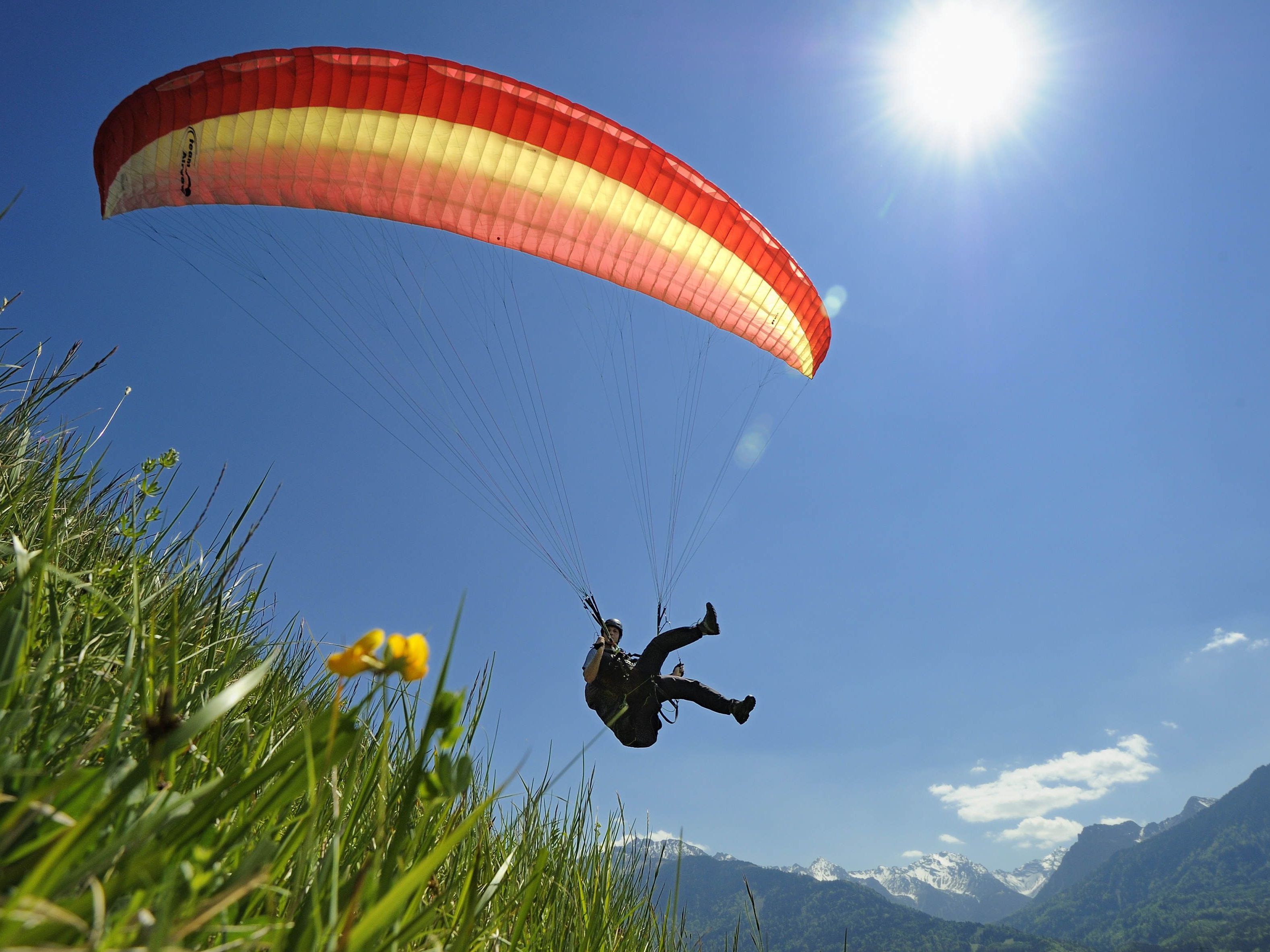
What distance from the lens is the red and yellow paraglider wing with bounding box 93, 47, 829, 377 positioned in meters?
7.46

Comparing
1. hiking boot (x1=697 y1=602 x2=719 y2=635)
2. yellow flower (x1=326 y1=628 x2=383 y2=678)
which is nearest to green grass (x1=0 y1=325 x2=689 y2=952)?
yellow flower (x1=326 y1=628 x2=383 y2=678)

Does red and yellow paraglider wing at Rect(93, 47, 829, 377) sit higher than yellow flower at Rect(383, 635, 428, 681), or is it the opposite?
red and yellow paraglider wing at Rect(93, 47, 829, 377)

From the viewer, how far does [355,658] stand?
0.88m

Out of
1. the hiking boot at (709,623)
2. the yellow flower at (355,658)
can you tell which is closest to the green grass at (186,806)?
the yellow flower at (355,658)

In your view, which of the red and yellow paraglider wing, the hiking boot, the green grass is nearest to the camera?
the green grass

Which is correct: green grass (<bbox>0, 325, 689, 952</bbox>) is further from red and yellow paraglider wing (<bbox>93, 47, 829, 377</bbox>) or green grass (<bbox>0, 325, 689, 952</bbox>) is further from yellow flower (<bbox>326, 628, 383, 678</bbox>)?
red and yellow paraglider wing (<bbox>93, 47, 829, 377</bbox>)

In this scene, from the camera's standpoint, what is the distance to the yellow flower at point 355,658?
85 centimetres

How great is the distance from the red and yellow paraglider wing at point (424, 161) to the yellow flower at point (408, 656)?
27.8 feet

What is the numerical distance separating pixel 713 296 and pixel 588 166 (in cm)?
328

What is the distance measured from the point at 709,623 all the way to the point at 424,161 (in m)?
7.00

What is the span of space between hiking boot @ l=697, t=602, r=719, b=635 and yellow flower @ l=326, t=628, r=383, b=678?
8.48 m

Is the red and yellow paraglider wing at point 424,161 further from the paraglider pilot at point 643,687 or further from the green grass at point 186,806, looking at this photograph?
the green grass at point 186,806

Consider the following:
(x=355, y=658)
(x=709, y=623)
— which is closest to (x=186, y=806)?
(x=355, y=658)

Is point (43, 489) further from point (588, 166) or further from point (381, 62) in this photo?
point (588, 166)
